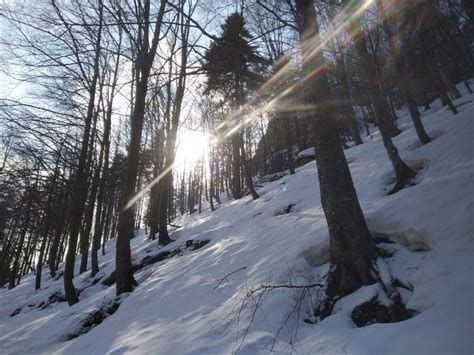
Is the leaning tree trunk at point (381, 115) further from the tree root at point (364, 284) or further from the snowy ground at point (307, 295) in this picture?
the tree root at point (364, 284)

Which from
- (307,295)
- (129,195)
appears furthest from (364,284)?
(129,195)

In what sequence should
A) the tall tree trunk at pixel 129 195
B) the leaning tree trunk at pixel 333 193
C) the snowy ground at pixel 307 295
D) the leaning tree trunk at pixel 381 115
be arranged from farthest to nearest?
the tall tree trunk at pixel 129 195, the leaning tree trunk at pixel 381 115, the leaning tree trunk at pixel 333 193, the snowy ground at pixel 307 295

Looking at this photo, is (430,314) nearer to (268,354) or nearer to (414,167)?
(268,354)

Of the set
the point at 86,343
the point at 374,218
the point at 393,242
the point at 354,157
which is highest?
the point at 354,157

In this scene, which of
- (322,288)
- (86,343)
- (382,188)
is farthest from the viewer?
(382,188)

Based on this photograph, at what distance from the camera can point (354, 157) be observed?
44.8 feet

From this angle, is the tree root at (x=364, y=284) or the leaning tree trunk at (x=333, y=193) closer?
the tree root at (x=364, y=284)

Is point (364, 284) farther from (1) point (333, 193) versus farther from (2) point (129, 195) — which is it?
(2) point (129, 195)

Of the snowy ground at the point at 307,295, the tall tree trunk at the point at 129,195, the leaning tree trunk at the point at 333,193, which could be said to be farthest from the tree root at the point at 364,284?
the tall tree trunk at the point at 129,195

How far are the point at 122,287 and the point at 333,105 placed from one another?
7.19 m

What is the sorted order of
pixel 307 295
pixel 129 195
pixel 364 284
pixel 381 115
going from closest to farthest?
pixel 364 284, pixel 307 295, pixel 129 195, pixel 381 115

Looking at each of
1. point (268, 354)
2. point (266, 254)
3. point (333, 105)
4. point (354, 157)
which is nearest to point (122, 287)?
point (266, 254)

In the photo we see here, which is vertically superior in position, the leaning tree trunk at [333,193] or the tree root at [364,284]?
the leaning tree trunk at [333,193]

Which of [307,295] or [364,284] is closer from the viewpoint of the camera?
[364,284]
